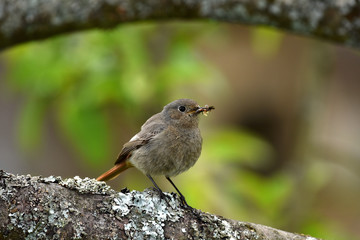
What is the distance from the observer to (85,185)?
262 cm

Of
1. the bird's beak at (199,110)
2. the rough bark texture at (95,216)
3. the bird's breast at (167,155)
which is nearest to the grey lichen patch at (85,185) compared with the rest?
the rough bark texture at (95,216)

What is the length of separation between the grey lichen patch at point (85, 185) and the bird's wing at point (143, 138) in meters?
1.23

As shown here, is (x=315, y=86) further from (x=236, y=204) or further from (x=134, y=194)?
(x=134, y=194)

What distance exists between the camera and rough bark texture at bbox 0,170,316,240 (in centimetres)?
238

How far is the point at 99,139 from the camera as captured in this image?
4727mm

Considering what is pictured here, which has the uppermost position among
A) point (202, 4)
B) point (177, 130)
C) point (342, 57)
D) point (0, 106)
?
point (0, 106)

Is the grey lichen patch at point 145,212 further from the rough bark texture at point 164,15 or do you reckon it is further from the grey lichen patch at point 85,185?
the rough bark texture at point 164,15

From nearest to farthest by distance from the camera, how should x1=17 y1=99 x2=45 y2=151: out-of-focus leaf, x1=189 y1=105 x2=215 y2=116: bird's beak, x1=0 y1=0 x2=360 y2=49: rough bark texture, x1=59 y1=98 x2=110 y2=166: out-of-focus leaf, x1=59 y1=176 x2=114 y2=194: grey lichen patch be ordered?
x1=59 y1=176 x2=114 y2=194: grey lichen patch → x1=0 y1=0 x2=360 y2=49: rough bark texture → x1=189 y1=105 x2=215 y2=116: bird's beak → x1=59 y1=98 x2=110 y2=166: out-of-focus leaf → x1=17 y1=99 x2=45 y2=151: out-of-focus leaf

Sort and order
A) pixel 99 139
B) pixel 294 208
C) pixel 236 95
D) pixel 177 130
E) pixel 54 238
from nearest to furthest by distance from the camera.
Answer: pixel 54 238, pixel 177 130, pixel 99 139, pixel 294 208, pixel 236 95

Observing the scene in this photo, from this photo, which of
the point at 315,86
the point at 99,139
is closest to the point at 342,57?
the point at 315,86

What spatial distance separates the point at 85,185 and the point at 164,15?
173cm

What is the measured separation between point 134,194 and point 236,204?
238 centimetres

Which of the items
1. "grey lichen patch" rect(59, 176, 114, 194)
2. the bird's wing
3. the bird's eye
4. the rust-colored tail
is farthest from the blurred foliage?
"grey lichen patch" rect(59, 176, 114, 194)

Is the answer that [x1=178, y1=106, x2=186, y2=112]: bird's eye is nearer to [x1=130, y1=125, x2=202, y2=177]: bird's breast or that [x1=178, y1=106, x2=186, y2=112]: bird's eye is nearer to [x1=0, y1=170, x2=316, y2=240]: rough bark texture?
[x1=130, y1=125, x2=202, y2=177]: bird's breast
